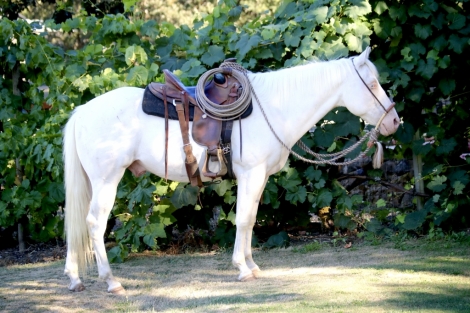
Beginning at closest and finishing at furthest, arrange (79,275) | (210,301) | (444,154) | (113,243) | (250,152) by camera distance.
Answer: (210,301), (250,152), (79,275), (444,154), (113,243)

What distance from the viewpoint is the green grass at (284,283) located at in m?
4.57

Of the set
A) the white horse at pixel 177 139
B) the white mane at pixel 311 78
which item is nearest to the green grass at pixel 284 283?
the white horse at pixel 177 139

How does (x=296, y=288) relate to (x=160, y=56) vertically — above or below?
below

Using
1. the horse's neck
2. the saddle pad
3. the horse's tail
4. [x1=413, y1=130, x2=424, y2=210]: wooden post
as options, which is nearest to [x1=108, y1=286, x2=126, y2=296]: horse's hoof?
the horse's tail

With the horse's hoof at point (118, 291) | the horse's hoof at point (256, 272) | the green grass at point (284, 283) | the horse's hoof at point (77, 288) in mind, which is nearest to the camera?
the green grass at point (284, 283)

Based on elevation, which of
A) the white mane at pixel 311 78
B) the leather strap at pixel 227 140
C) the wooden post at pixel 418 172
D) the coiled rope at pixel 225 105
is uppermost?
the white mane at pixel 311 78

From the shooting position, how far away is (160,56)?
734 cm

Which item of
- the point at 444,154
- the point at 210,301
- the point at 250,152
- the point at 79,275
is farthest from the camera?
the point at 444,154

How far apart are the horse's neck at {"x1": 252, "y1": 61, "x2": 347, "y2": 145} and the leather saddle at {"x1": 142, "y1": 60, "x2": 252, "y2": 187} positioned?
23cm

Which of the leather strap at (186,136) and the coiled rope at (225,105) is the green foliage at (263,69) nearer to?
the leather strap at (186,136)

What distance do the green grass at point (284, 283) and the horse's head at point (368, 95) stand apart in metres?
1.24

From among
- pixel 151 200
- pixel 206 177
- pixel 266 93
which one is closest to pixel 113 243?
pixel 151 200

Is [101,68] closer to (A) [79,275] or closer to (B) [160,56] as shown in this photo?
(B) [160,56]

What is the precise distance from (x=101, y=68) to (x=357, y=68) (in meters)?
3.12
